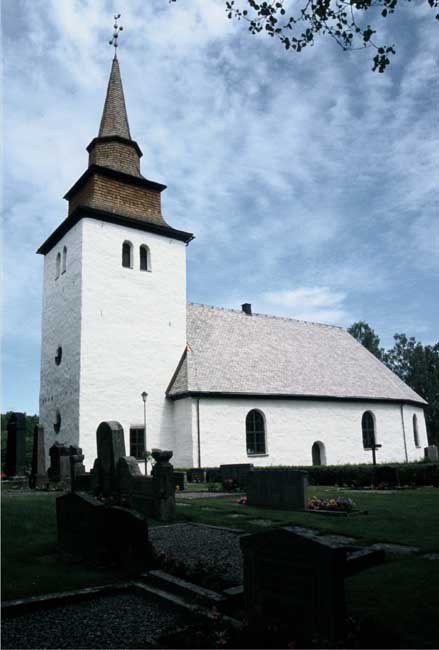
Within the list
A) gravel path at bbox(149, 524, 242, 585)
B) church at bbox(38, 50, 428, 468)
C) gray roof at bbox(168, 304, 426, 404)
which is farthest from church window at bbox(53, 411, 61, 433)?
gravel path at bbox(149, 524, 242, 585)

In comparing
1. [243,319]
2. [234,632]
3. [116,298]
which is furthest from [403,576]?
[243,319]

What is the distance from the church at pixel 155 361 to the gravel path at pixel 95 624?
16293mm

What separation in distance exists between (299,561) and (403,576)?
235 cm

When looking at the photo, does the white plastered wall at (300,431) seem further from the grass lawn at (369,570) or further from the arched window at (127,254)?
the grass lawn at (369,570)

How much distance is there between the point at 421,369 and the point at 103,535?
4999 cm

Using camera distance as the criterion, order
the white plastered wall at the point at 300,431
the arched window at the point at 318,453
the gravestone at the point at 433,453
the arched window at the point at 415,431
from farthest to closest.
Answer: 1. the arched window at the point at 415,431
2. the gravestone at the point at 433,453
3. the arched window at the point at 318,453
4. the white plastered wall at the point at 300,431

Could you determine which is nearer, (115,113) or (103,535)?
(103,535)

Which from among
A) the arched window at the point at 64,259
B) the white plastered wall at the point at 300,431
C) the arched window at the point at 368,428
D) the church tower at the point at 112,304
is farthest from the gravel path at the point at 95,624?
the arched window at the point at 368,428

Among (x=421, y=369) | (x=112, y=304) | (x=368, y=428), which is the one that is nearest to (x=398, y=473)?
(x=368, y=428)

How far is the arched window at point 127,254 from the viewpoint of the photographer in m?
24.5

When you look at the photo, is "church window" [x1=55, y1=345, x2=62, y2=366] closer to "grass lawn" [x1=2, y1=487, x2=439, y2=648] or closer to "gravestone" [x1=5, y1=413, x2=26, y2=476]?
"gravestone" [x1=5, y1=413, x2=26, y2=476]

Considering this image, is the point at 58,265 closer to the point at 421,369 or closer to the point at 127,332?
the point at 127,332

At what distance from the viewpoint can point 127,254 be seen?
81.1 ft

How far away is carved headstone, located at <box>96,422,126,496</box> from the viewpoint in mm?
12477
